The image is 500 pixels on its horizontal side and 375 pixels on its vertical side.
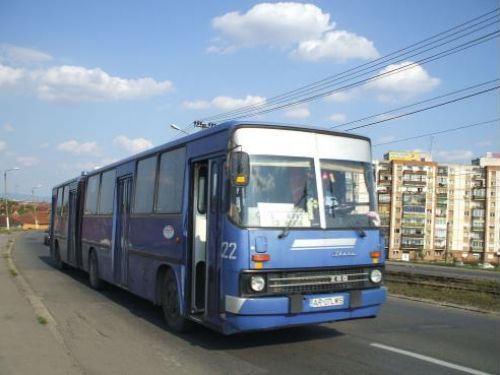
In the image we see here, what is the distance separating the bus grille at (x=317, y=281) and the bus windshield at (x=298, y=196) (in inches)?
23.5

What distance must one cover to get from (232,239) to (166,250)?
237 cm

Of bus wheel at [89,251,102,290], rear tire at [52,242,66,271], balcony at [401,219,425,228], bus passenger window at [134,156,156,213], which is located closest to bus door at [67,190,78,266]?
rear tire at [52,242,66,271]

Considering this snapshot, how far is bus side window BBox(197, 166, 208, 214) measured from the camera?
8.20 m

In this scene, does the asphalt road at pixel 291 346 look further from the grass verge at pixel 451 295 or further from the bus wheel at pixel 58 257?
the bus wheel at pixel 58 257

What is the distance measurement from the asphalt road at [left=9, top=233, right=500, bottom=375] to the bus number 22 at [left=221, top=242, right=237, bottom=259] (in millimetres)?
1284

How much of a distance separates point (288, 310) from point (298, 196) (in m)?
1.43

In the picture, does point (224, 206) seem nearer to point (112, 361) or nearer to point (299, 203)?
point (299, 203)

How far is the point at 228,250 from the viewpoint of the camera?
705 cm

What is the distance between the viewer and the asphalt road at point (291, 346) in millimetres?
6703

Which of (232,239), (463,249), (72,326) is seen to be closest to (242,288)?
(232,239)

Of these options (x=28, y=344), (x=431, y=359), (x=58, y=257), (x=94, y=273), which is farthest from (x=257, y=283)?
(x=58, y=257)

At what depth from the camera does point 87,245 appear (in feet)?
49.4

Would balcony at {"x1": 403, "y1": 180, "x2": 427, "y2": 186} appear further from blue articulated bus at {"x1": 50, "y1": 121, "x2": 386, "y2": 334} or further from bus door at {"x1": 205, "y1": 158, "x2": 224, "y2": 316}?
bus door at {"x1": 205, "y1": 158, "x2": 224, "y2": 316}

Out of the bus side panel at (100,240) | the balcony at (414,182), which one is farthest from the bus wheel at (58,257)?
the balcony at (414,182)
